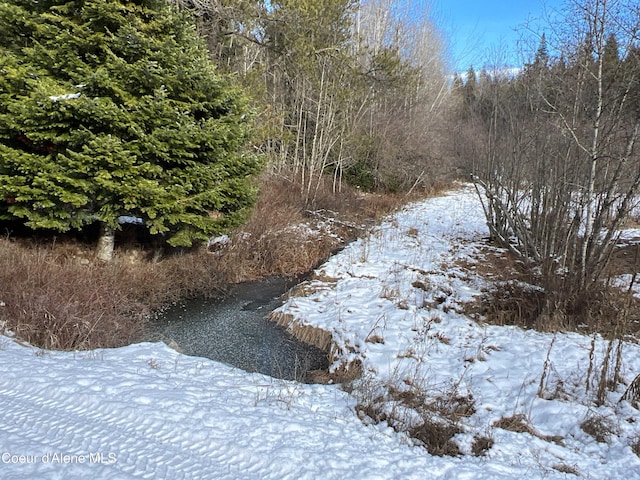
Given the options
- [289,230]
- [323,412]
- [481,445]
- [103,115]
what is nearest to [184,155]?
[103,115]

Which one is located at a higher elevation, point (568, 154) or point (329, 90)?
point (329, 90)

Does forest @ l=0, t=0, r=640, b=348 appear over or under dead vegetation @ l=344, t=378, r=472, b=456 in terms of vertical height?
over

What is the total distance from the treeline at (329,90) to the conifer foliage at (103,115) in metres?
1.90

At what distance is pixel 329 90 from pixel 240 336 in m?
10.1

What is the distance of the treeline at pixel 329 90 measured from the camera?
402 inches

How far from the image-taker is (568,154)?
597cm

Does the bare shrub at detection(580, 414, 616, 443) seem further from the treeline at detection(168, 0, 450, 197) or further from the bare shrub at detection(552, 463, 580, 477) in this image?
the treeline at detection(168, 0, 450, 197)

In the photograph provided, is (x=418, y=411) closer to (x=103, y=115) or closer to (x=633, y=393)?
(x=633, y=393)

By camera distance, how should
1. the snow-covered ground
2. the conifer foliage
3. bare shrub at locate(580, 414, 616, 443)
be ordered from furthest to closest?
the conifer foliage, bare shrub at locate(580, 414, 616, 443), the snow-covered ground

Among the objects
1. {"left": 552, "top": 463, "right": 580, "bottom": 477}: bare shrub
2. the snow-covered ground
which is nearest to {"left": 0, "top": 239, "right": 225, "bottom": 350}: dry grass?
the snow-covered ground

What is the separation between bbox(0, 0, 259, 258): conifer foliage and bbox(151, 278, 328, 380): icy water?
4.90ft

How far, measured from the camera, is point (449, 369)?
424cm

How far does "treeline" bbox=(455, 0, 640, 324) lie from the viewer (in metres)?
4.95

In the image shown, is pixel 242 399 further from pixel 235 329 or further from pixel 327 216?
pixel 327 216
